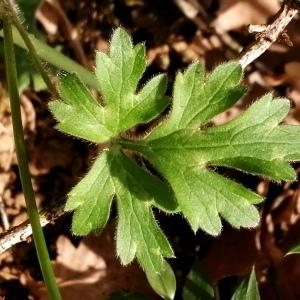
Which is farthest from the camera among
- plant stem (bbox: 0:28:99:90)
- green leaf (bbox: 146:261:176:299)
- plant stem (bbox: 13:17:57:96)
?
plant stem (bbox: 0:28:99:90)

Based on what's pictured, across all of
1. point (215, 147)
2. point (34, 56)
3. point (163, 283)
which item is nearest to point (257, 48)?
point (215, 147)

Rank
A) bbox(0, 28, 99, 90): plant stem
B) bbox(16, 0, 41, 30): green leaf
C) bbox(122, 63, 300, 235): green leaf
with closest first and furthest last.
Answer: bbox(122, 63, 300, 235): green leaf, bbox(0, 28, 99, 90): plant stem, bbox(16, 0, 41, 30): green leaf

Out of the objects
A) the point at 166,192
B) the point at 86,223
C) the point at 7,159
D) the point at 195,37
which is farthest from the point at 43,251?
the point at 195,37

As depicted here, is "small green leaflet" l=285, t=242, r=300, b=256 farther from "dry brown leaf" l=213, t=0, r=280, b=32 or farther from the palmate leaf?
"dry brown leaf" l=213, t=0, r=280, b=32

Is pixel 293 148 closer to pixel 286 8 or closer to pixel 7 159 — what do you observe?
pixel 286 8

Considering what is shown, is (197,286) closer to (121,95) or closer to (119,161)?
(119,161)

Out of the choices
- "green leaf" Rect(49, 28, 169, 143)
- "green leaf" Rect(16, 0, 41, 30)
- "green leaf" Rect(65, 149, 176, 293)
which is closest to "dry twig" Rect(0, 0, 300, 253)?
Answer: "green leaf" Rect(65, 149, 176, 293)

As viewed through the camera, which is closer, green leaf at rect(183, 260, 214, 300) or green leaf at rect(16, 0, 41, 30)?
green leaf at rect(183, 260, 214, 300)
